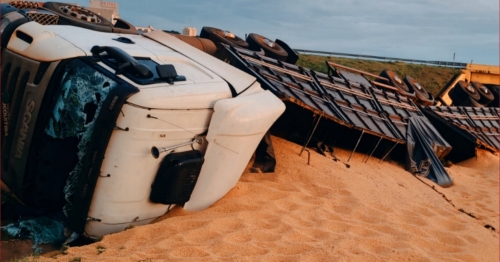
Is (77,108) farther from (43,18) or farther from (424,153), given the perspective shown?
(424,153)

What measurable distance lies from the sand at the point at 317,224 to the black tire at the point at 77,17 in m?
2.28

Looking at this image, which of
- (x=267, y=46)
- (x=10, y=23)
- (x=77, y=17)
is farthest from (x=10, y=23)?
(x=267, y=46)

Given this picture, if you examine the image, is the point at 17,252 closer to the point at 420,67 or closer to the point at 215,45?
the point at 215,45

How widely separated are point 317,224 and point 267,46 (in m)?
5.08

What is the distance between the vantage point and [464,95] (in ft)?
48.9

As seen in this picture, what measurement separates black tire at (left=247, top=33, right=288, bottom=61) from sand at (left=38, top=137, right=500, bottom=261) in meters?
2.43

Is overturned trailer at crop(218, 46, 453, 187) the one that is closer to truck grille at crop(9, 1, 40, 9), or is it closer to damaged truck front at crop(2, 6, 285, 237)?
damaged truck front at crop(2, 6, 285, 237)

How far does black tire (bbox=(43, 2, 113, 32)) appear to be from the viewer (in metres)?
5.69

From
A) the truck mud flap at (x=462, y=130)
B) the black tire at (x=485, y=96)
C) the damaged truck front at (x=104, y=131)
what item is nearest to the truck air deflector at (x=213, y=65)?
the damaged truck front at (x=104, y=131)

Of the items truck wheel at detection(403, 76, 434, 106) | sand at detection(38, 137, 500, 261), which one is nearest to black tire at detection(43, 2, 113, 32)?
sand at detection(38, 137, 500, 261)

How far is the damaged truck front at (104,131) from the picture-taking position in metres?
4.09

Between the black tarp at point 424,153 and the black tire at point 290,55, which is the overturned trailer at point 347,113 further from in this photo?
the black tire at point 290,55

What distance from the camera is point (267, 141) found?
6.12 meters

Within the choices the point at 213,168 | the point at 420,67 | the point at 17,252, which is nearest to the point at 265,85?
the point at 213,168
